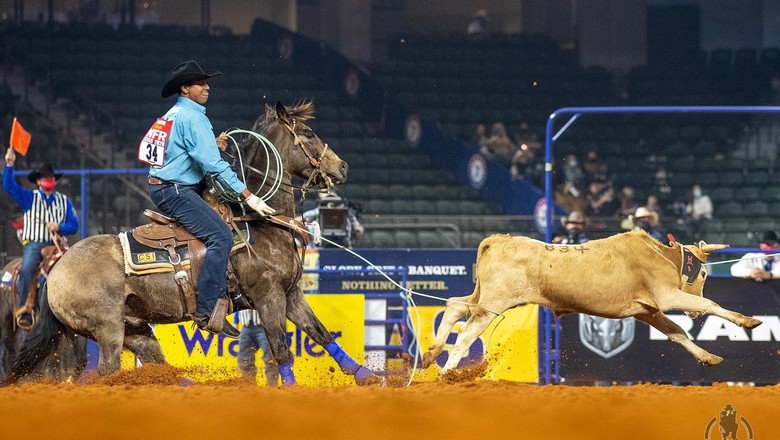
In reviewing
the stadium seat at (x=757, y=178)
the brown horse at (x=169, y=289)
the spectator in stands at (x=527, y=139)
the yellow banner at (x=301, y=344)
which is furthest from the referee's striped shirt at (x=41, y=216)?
the stadium seat at (x=757, y=178)

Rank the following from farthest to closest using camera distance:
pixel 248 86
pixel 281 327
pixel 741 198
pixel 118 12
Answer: pixel 118 12, pixel 248 86, pixel 741 198, pixel 281 327

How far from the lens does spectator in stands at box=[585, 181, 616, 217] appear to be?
1733 centimetres

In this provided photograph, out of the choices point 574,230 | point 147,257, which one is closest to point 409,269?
point 574,230

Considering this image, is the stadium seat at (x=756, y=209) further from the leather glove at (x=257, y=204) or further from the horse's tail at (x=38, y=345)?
the horse's tail at (x=38, y=345)

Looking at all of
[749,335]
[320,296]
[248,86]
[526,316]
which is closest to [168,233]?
[320,296]

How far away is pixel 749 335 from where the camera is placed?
1062 centimetres

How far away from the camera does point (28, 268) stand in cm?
1072

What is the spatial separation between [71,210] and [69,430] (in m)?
6.01

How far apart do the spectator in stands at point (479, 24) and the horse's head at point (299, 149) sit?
55.4ft

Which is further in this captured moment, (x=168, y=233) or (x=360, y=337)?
(x=360, y=337)

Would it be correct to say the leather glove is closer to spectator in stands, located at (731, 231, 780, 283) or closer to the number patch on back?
the number patch on back

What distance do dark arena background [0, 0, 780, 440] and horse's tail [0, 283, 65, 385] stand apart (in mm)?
347

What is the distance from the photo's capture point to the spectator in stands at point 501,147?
19109mm

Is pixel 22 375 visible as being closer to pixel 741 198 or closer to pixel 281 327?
pixel 281 327
